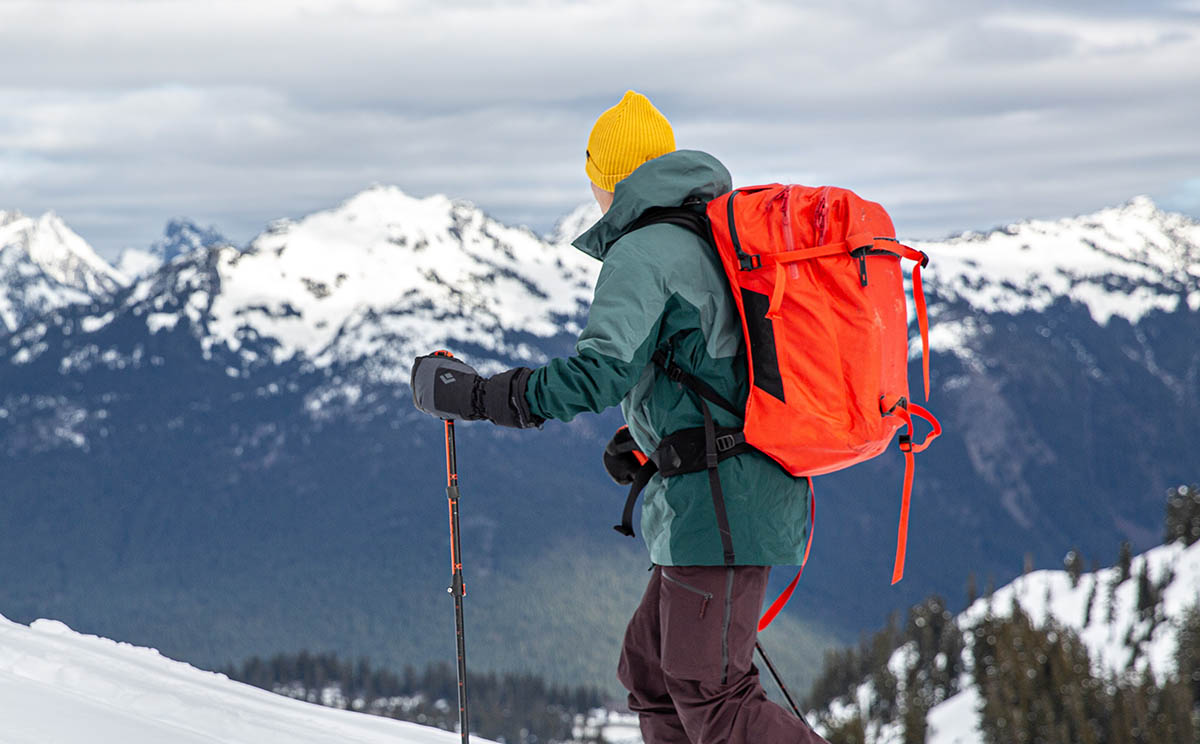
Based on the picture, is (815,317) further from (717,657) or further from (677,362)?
(717,657)

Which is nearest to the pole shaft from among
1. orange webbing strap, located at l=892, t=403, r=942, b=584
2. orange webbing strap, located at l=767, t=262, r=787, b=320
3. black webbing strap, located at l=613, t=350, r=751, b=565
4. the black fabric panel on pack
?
black webbing strap, located at l=613, t=350, r=751, b=565

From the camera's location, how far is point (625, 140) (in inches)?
193

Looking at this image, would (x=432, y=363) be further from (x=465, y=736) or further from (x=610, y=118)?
(x=465, y=736)

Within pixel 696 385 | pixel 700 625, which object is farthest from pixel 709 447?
pixel 700 625

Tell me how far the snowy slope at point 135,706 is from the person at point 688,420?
99.9 inches

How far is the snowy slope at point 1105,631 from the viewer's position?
336 ft

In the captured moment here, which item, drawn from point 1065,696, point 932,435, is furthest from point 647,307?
point 1065,696

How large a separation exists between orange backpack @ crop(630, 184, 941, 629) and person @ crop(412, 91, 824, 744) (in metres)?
0.15

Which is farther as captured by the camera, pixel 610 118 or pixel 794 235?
pixel 610 118

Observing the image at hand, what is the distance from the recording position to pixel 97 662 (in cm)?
695

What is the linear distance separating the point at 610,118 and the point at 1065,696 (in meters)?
79.6

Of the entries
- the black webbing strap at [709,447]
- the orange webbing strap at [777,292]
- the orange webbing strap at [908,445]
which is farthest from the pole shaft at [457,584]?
the orange webbing strap at [908,445]

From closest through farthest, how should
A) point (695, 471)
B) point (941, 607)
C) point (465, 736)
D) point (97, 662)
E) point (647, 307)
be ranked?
point (647, 307) → point (695, 471) → point (465, 736) → point (97, 662) → point (941, 607)

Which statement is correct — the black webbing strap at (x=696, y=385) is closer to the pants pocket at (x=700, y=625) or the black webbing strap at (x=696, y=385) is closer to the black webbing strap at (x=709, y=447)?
the black webbing strap at (x=709, y=447)
